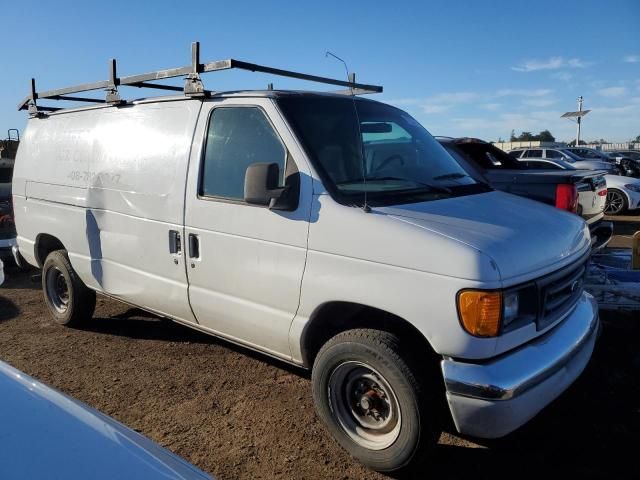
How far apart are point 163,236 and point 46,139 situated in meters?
2.40

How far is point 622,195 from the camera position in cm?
1342

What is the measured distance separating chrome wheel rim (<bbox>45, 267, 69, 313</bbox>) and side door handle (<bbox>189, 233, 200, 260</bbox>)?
236 centimetres

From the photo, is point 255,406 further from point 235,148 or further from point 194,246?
point 235,148

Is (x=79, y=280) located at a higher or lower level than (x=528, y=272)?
lower

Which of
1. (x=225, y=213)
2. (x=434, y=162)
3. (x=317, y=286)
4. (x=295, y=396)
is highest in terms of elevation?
(x=434, y=162)

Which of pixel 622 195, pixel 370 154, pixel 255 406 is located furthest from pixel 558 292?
pixel 622 195

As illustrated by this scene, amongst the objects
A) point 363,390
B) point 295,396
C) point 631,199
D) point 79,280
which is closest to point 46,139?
point 79,280

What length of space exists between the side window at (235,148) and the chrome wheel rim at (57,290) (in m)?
2.67

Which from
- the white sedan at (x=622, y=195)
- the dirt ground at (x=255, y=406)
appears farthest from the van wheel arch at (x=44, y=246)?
the white sedan at (x=622, y=195)

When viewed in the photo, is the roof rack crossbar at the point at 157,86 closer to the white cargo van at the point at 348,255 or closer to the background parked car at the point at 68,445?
the white cargo van at the point at 348,255

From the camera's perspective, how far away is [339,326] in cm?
327

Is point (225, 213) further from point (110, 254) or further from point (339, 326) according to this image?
point (110, 254)

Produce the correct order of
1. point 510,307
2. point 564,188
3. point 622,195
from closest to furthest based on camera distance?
point 510,307
point 564,188
point 622,195

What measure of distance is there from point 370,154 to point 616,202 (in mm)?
12392
